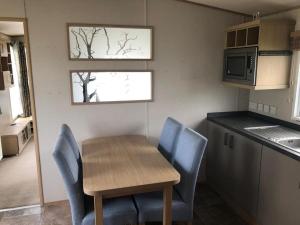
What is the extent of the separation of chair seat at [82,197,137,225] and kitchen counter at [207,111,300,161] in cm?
124

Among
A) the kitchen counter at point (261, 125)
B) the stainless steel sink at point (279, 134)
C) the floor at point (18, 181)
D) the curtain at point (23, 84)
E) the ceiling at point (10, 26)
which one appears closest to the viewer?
the kitchen counter at point (261, 125)

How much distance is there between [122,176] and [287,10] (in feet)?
7.47

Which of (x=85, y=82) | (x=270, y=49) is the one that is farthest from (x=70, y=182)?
(x=270, y=49)

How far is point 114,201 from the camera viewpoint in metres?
2.04

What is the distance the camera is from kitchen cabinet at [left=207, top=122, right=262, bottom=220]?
237 cm

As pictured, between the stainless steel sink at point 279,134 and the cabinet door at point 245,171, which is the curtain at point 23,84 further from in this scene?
the stainless steel sink at point 279,134

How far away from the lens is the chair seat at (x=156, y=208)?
197 cm

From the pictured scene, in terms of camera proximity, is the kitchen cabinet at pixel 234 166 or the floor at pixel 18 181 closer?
the kitchen cabinet at pixel 234 166

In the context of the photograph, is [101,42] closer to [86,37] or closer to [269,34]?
[86,37]

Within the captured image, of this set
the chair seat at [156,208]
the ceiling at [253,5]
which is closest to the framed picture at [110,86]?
the ceiling at [253,5]

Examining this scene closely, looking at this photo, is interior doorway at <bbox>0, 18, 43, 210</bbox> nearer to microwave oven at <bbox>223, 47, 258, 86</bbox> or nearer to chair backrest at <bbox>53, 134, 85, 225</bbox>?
chair backrest at <bbox>53, 134, 85, 225</bbox>

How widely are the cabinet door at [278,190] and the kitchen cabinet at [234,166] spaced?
3.5 inches

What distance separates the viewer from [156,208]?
1.98 m

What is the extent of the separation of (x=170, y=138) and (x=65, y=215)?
4.51 feet
